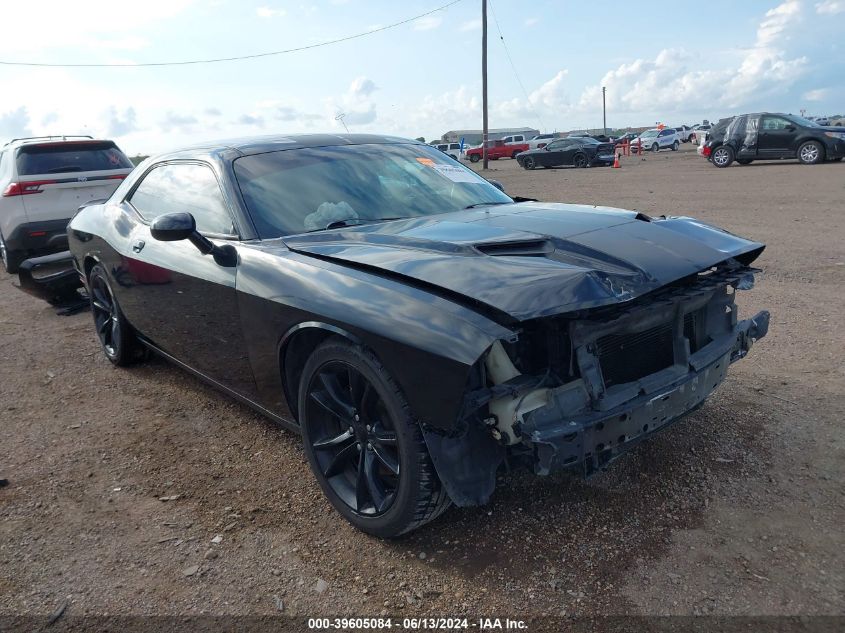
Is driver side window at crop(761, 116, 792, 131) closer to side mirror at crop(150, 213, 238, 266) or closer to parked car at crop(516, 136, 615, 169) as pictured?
parked car at crop(516, 136, 615, 169)

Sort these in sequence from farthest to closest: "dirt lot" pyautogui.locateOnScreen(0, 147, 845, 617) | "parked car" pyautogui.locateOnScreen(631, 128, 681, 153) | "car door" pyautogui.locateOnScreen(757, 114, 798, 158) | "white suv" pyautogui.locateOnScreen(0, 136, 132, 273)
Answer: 1. "parked car" pyautogui.locateOnScreen(631, 128, 681, 153)
2. "car door" pyautogui.locateOnScreen(757, 114, 798, 158)
3. "white suv" pyautogui.locateOnScreen(0, 136, 132, 273)
4. "dirt lot" pyautogui.locateOnScreen(0, 147, 845, 617)

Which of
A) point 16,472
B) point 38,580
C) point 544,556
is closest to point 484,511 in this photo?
point 544,556

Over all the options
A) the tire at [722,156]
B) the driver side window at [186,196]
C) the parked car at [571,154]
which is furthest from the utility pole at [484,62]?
the driver side window at [186,196]

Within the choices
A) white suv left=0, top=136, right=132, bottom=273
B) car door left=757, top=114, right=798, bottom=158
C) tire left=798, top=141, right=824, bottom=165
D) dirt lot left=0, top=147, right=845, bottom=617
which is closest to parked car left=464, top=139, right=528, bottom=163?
car door left=757, top=114, right=798, bottom=158

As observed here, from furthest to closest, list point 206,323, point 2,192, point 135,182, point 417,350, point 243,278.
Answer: point 2,192 < point 135,182 < point 206,323 < point 243,278 < point 417,350

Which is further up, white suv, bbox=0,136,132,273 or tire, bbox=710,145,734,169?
white suv, bbox=0,136,132,273

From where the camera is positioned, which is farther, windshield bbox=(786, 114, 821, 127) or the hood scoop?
windshield bbox=(786, 114, 821, 127)

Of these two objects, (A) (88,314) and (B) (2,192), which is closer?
(A) (88,314)

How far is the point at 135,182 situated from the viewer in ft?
14.9

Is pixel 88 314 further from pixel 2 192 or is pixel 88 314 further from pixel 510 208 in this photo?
pixel 510 208

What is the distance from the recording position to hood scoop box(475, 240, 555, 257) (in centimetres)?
260

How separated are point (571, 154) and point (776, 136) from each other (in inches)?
378

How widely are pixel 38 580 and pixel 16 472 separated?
1102mm

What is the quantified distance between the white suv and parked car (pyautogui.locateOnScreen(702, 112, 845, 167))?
1790cm
